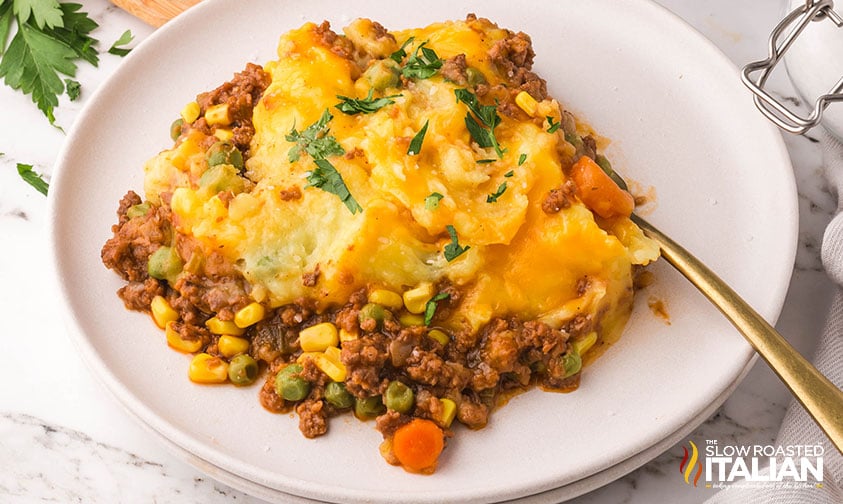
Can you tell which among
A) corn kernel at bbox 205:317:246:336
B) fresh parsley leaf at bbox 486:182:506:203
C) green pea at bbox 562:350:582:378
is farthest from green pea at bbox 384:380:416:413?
fresh parsley leaf at bbox 486:182:506:203

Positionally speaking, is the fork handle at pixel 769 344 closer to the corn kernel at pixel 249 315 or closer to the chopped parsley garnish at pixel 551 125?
the chopped parsley garnish at pixel 551 125

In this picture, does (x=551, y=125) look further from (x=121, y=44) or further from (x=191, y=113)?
(x=121, y=44)

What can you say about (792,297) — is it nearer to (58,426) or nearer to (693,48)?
(693,48)

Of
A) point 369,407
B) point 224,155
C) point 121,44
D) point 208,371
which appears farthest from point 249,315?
point 121,44

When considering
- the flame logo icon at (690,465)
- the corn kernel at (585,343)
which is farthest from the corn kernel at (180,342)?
the flame logo icon at (690,465)

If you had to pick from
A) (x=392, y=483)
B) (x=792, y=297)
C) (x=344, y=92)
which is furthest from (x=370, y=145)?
(x=792, y=297)

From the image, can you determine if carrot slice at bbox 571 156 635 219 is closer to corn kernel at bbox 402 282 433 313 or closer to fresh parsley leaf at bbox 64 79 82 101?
corn kernel at bbox 402 282 433 313
